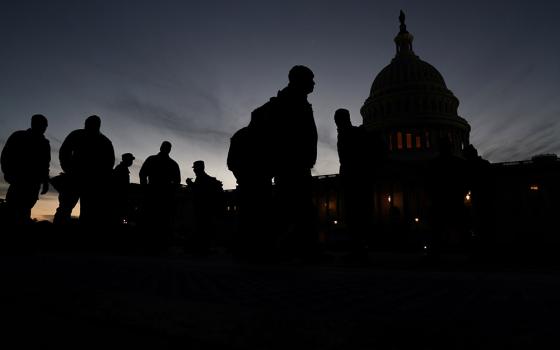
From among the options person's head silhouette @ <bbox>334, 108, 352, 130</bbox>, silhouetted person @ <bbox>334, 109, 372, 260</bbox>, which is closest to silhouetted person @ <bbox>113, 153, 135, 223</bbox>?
person's head silhouette @ <bbox>334, 108, 352, 130</bbox>

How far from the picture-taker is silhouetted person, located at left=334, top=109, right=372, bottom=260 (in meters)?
7.12

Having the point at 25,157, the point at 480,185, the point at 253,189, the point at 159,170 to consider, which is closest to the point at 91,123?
the point at 25,157

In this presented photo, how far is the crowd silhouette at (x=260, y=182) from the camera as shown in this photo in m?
5.74

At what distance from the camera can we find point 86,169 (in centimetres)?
916

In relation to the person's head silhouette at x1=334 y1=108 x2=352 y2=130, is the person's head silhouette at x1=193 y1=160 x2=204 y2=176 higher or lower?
lower

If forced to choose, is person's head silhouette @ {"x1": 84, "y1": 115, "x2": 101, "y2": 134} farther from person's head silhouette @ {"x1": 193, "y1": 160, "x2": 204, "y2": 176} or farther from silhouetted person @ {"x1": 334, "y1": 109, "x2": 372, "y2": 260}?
silhouetted person @ {"x1": 334, "y1": 109, "x2": 372, "y2": 260}

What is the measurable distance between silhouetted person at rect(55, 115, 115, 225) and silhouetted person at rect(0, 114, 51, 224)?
0.50m

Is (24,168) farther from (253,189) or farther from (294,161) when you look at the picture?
(294,161)

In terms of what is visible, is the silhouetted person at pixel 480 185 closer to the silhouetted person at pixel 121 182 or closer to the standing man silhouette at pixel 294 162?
the standing man silhouette at pixel 294 162

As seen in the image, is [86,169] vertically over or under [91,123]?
under

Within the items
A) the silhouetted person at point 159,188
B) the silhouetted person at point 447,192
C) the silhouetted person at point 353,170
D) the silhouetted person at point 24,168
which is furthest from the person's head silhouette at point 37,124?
the silhouetted person at point 447,192

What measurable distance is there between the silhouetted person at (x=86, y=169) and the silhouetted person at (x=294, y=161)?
580 cm

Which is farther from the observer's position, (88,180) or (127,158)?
(127,158)

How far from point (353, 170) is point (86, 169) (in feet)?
22.3
